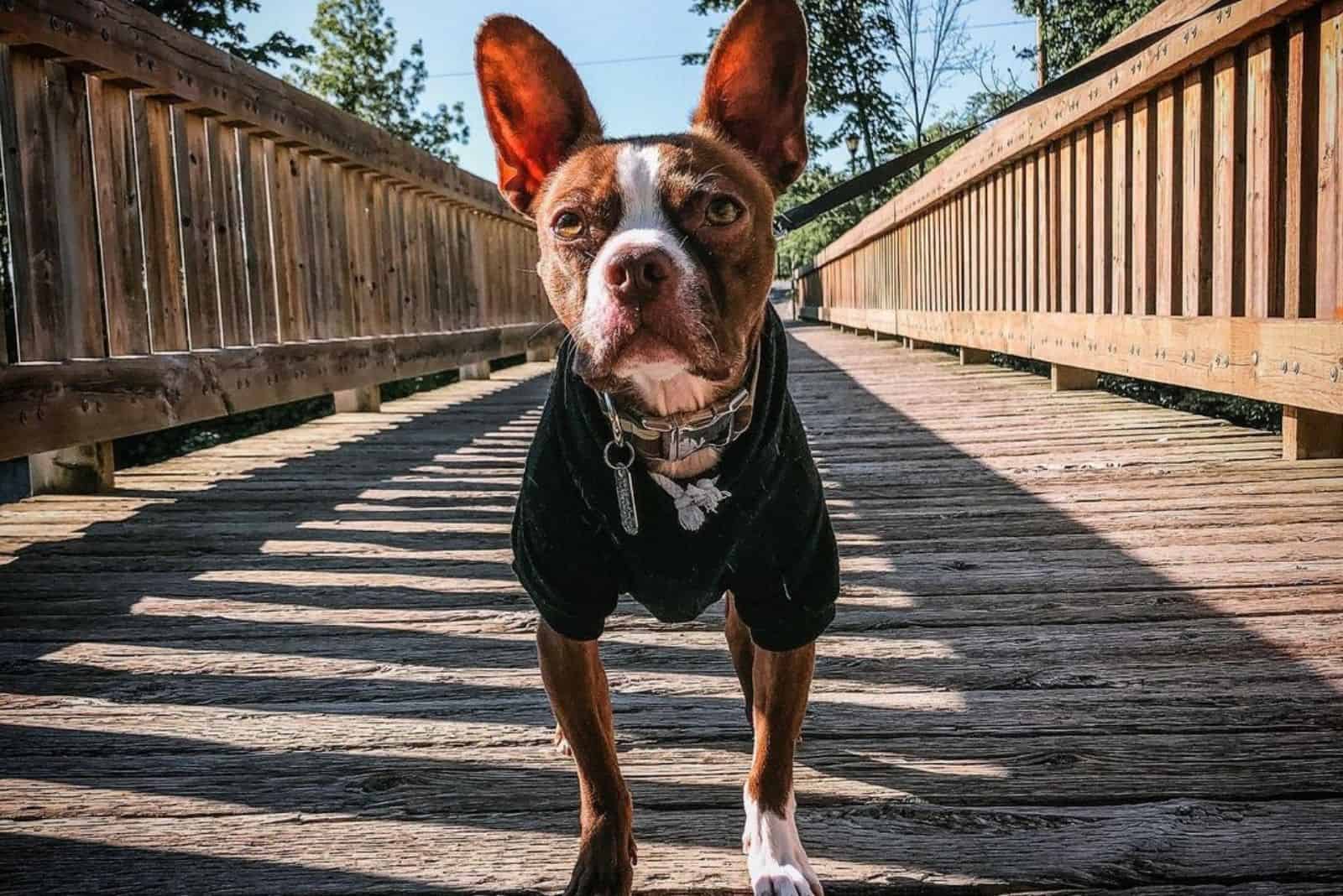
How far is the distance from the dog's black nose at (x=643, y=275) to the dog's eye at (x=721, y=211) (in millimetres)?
168

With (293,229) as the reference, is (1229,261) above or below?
below

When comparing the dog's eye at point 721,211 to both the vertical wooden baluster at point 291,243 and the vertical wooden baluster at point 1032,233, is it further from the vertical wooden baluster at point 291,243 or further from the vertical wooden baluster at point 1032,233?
the vertical wooden baluster at point 1032,233

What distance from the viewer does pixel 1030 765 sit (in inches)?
78.3

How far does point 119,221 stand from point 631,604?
2.54m

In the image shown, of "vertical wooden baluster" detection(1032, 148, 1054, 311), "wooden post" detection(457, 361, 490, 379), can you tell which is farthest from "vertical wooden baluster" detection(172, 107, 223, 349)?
"wooden post" detection(457, 361, 490, 379)

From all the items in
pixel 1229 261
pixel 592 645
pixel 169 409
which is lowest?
pixel 592 645

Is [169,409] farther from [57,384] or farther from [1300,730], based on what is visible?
[1300,730]

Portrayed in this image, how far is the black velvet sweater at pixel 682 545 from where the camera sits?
6.29 feet

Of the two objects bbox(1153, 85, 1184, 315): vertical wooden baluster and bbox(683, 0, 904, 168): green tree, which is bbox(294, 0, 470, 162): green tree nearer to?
bbox(683, 0, 904, 168): green tree

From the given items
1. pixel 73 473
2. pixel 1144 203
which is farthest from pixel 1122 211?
pixel 73 473

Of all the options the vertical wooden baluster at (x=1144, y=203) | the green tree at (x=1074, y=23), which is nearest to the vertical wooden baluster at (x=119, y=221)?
the vertical wooden baluster at (x=1144, y=203)

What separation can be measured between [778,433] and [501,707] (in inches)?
34.2

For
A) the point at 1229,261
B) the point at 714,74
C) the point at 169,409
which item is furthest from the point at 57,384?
the point at 1229,261

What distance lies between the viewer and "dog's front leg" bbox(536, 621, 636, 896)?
64.7 inches
